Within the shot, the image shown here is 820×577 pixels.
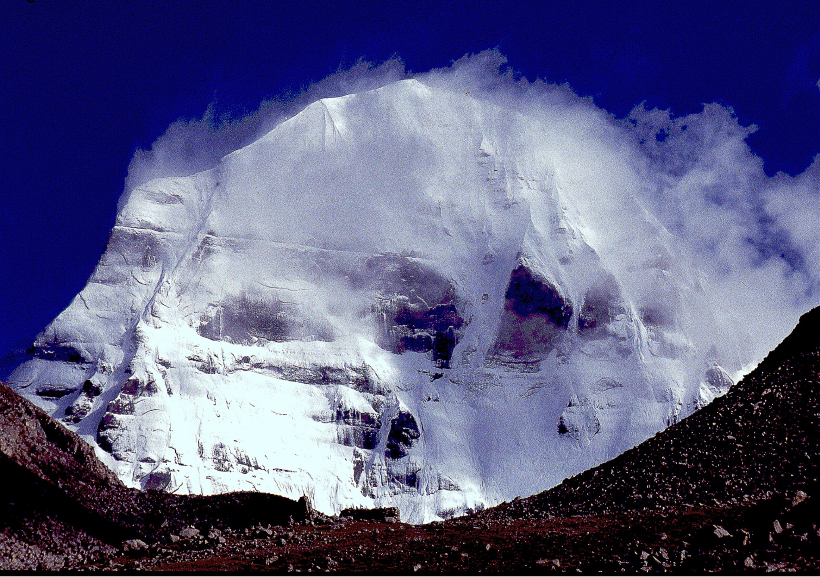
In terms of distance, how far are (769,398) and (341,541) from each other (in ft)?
64.2

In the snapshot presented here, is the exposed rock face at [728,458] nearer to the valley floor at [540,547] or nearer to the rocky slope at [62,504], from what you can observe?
the valley floor at [540,547]

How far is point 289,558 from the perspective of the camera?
93.6ft

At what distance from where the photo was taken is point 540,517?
118 feet

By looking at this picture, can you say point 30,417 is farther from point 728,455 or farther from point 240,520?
point 728,455

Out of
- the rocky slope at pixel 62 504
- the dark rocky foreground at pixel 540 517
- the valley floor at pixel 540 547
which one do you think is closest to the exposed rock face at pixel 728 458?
the dark rocky foreground at pixel 540 517

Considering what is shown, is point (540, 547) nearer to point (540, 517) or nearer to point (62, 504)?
point (540, 517)

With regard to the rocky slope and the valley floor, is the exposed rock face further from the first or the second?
the rocky slope

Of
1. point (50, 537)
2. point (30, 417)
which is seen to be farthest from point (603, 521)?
point (30, 417)

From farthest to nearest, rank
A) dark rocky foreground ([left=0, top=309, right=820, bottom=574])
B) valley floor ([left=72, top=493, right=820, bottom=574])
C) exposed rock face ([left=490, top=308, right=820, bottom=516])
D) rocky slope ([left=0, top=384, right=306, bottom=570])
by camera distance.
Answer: exposed rock face ([left=490, top=308, right=820, bottom=516]) < rocky slope ([left=0, top=384, right=306, bottom=570]) < dark rocky foreground ([left=0, top=309, right=820, bottom=574]) < valley floor ([left=72, top=493, right=820, bottom=574])

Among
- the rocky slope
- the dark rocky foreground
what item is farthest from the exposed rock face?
the rocky slope

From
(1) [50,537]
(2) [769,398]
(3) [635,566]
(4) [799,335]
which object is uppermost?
(4) [799,335]

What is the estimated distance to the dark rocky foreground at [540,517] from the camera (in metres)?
24.2

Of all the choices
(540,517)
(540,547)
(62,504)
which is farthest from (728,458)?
(62,504)

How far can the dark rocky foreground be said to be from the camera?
2417 cm
